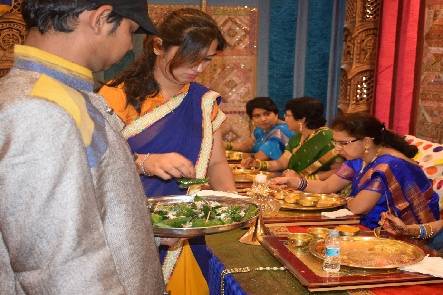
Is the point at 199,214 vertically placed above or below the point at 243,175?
above

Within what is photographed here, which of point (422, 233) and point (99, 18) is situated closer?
point (99, 18)

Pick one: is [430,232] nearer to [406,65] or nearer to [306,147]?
[306,147]

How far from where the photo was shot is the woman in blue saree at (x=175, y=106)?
6.63 ft

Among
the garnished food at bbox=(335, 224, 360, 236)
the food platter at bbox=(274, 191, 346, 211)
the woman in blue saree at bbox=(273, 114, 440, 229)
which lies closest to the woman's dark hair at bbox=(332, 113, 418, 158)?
the woman in blue saree at bbox=(273, 114, 440, 229)

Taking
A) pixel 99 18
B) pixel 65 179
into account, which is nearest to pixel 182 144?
pixel 99 18

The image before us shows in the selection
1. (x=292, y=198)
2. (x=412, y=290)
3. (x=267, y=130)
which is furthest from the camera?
(x=267, y=130)

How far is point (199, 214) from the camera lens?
186 centimetres

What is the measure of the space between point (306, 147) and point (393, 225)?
180 centimetres

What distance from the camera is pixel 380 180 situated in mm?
2611

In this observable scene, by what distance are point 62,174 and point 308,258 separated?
1.12m

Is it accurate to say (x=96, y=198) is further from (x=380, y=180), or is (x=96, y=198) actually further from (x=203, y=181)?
(x=380, y=180)

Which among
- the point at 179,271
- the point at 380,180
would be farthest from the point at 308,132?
the point at 179,271

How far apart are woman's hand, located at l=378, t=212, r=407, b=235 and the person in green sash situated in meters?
1.38

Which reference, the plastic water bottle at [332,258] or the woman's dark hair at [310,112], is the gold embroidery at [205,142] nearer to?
the plastic water bottle at [332,258]
